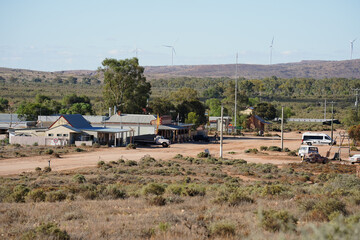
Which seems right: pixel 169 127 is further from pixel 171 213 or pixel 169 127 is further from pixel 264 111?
pixel 171 213

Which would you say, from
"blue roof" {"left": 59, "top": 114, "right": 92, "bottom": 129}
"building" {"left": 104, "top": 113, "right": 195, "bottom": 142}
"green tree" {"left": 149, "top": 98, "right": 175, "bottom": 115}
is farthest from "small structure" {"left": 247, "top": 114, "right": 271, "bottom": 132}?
"blue roof" {"left": 59, "top": 114, "right": 92, "bottom": 129}

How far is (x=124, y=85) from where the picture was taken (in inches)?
3322

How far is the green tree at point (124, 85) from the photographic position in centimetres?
8394

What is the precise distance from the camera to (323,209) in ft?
48.0

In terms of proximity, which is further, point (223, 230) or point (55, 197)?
point (55, 197)

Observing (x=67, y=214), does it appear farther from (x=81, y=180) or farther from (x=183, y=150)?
(x=183, y=150)

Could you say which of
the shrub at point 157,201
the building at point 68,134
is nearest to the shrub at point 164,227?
the shrub at point 157,201

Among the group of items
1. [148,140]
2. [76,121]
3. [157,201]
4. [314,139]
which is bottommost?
[148,140]

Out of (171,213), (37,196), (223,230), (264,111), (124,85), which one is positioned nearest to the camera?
(223,230)

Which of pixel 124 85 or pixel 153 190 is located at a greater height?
pixel 124 85

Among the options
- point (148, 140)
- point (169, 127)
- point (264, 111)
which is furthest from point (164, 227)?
point (264, 111)

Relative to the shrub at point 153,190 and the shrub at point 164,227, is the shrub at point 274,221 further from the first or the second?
the shrub at point 153,190

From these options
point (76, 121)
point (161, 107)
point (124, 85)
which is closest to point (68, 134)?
point (76, 121)

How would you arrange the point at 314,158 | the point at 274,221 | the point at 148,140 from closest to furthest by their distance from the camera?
the point at 274,221, the point at 314,158, the point at 148,140
